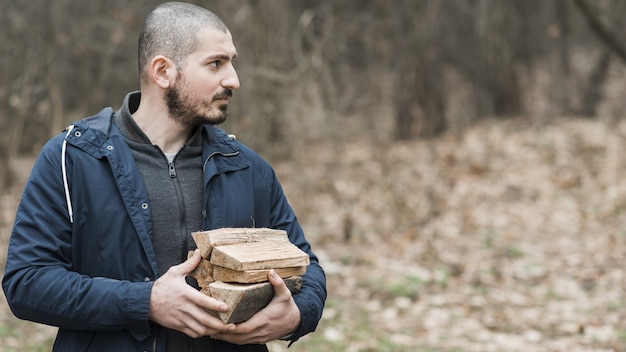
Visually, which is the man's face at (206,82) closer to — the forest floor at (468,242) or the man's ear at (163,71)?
the man's ear at (163,71)

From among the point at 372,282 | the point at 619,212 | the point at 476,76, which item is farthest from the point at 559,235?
the point at 476,76

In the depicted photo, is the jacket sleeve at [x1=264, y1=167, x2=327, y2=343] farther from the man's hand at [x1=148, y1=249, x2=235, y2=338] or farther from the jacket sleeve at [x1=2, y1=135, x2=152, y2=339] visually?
the jacket sleeve at [x1=2, y1=135, x2=152, y2=339]

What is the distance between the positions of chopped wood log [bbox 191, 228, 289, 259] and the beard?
42cm

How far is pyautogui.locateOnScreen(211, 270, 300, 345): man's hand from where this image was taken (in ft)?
8.16

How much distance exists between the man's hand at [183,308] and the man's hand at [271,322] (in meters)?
0.05

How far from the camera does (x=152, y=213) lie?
2660 mm

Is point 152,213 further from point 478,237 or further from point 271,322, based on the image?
point 478,237

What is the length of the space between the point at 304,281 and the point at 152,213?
1.96 feet

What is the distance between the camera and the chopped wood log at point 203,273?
8.30ft

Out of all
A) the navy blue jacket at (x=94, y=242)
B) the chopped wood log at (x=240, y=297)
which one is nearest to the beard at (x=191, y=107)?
the navy blue jacket at (x=94, y=242)

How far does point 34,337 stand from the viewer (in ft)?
22.2

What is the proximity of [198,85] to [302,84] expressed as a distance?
7.48m

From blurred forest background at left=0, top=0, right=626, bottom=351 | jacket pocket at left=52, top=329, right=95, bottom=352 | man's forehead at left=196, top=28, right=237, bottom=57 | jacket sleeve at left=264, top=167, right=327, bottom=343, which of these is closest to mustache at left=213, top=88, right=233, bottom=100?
man's forehead at left=196, top=28, right=237, bottom=57

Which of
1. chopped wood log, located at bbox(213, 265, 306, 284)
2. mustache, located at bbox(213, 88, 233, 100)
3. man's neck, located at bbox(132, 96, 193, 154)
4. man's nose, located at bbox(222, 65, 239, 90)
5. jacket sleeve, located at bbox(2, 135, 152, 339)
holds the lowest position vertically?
jacket sleeve, located at bbox(2, 135, 152, 339)
